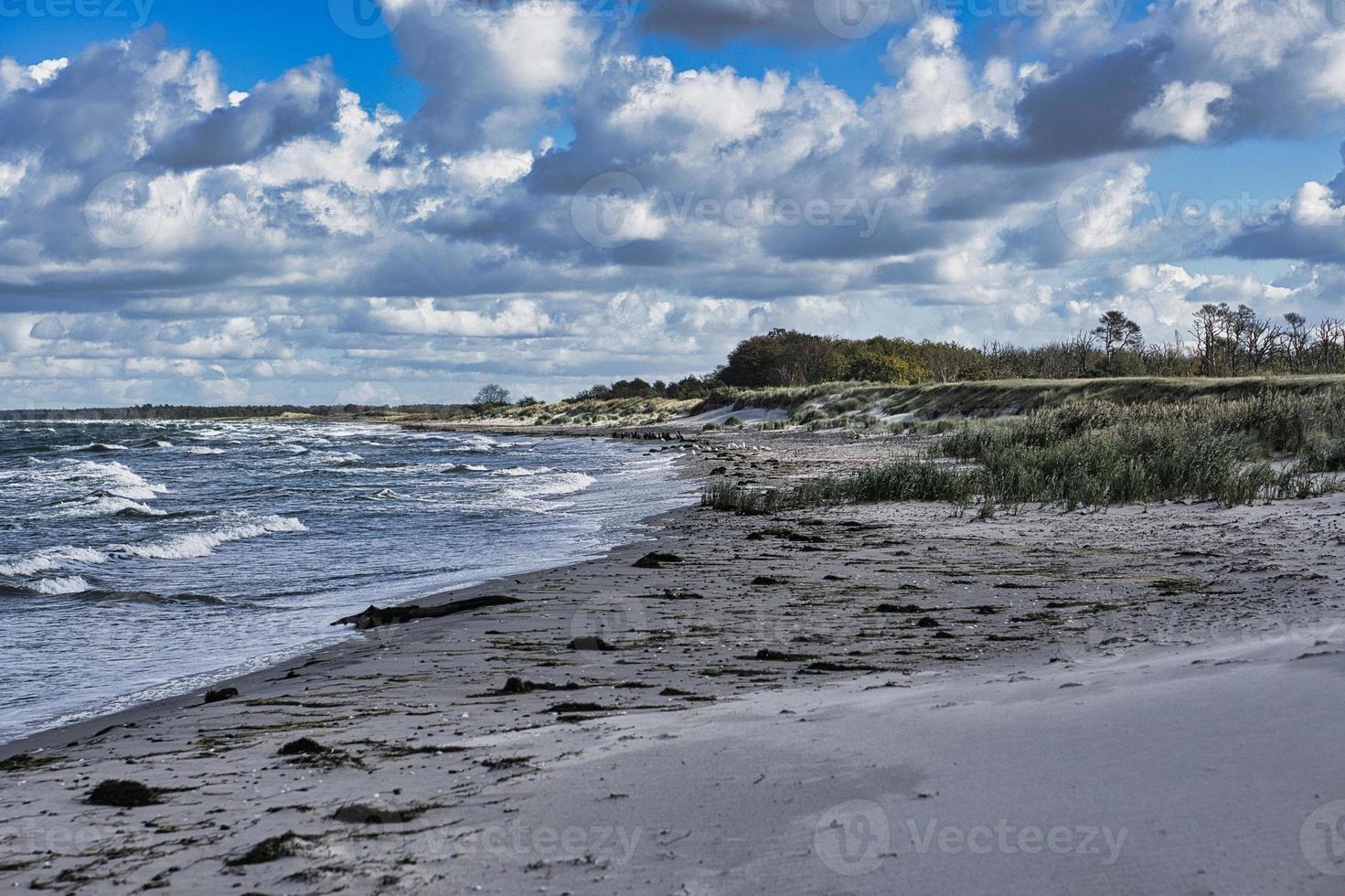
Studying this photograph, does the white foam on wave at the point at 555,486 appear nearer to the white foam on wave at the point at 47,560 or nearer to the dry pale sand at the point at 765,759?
the white foam on wave at the point at 47,560

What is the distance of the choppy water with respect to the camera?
8.89 m

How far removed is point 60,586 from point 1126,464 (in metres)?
14.7

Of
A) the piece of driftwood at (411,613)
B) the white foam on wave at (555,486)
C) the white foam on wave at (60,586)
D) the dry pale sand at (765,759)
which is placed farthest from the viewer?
the white foam on wave at (555,486)

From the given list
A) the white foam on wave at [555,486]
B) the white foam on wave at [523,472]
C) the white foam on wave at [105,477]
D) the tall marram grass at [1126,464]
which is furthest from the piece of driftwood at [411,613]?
the white foam on wave at [523,472]

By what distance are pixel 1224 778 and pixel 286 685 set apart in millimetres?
5833

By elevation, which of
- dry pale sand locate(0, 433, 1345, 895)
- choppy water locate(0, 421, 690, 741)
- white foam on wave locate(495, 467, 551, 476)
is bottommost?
choppy water locate(0, 421, 690, 741)

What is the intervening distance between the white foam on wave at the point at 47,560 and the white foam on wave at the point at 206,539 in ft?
2.03

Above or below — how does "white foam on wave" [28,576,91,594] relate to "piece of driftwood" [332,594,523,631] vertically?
below

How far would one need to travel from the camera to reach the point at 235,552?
16.8 m

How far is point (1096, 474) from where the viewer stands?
51.9 ft

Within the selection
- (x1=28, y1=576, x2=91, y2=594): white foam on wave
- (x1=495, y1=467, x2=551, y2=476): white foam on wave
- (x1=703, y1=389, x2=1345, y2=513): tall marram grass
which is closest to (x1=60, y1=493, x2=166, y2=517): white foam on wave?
(x1=28, y1=576, x2=91, y2=594): white foam on wave

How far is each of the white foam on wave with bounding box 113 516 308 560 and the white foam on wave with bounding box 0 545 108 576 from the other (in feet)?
2.03

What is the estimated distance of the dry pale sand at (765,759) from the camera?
9.99ft

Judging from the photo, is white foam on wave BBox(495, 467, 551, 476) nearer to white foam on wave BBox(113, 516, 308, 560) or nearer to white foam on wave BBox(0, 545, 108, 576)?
white foam on wave BBox(113, 516, 308, 560)
